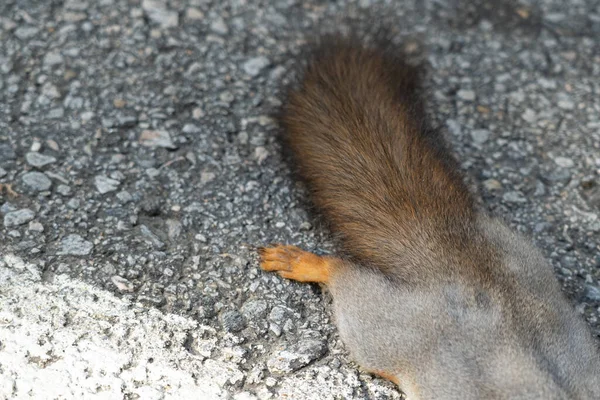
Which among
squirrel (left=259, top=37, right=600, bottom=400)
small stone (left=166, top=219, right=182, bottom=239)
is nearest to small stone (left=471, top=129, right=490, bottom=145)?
squirrel (left=259, top=37, right=600, bottom=400)

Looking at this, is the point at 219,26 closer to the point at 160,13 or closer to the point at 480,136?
the point at 160,13

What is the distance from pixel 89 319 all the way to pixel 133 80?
52.2 inches

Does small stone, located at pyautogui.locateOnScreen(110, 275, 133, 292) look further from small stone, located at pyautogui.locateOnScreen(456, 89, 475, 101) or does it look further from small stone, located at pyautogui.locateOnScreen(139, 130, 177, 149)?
small stone, located at pyautogui.locateOnScreen(456, 89, 475, 101)

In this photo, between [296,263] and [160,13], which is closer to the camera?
[296,263]

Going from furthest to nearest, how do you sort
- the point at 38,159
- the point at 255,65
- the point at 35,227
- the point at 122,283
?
the point at 255,65 < the point at 38,159 < the point at 35,227 < the point at 122,283

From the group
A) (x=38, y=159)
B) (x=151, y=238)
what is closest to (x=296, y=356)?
(x=151, y=238)

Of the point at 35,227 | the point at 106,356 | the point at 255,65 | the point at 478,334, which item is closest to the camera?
the point at 478,334

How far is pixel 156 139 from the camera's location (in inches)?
132

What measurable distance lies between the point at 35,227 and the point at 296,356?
3.58ft

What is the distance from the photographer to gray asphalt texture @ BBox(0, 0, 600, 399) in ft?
9.31

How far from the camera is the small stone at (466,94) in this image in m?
3.76

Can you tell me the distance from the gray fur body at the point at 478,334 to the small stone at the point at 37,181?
127 centimetres

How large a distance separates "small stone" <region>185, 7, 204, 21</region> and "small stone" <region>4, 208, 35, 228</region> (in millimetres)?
1395

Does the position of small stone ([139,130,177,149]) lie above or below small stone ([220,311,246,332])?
above
